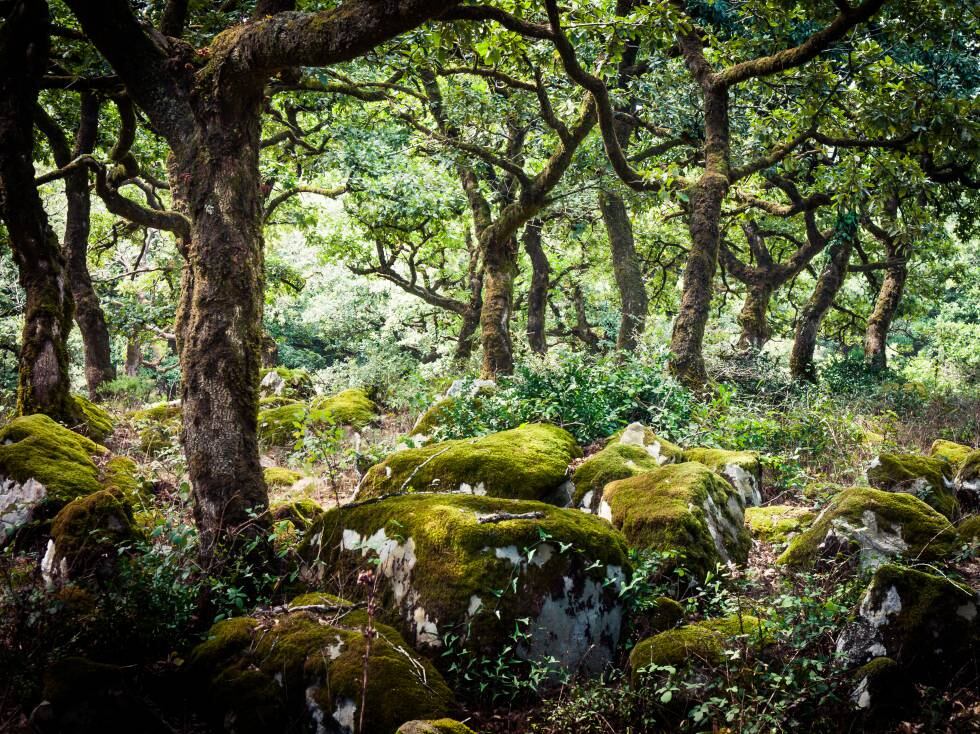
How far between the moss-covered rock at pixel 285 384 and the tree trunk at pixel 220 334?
9.48 m

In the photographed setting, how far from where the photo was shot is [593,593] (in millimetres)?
4270

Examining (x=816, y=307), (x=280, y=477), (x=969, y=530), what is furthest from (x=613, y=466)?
(x=816, y=307)

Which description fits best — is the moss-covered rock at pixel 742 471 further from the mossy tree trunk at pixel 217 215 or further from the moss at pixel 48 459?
the moss at pixel 48 459

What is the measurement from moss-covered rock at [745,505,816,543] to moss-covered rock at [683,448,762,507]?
0.61 ft

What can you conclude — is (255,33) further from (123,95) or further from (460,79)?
(460,79)

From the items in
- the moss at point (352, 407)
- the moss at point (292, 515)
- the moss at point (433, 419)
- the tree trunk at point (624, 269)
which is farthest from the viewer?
the tree trunk at point (624, 269)

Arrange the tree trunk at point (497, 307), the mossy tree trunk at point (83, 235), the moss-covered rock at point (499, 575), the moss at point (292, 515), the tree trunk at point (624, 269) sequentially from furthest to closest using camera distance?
the tree trunk at point (624, 269)
the tree trunk at point (497, 307)
the mossy tree trunk at point (83, 235)
the moss at point (292, 515)
the moss-covered rock at point (499, 575)

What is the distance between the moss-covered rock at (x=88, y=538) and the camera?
477 cm

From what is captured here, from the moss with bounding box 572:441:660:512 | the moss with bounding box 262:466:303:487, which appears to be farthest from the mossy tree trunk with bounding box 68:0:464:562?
the moss with bounding box 262:466:303:487

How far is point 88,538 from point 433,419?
468 cm

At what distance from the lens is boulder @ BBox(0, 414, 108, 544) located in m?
5.92

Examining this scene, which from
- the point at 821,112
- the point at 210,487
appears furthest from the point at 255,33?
the point at 821,112

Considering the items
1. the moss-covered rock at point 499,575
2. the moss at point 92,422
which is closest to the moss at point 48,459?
the moss at point 92,422

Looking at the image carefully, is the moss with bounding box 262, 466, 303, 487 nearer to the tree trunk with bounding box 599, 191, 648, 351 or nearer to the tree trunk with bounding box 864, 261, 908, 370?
the tree trunk with bounding box 599, 191, 648, 351
